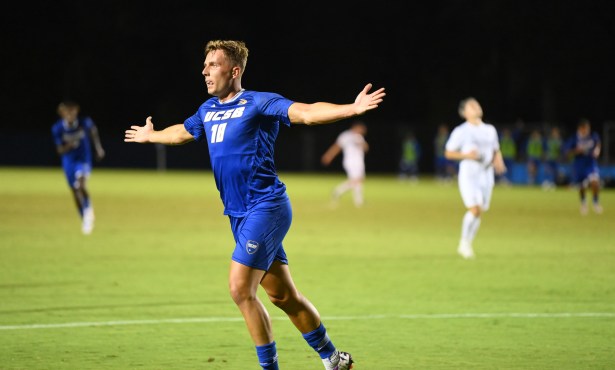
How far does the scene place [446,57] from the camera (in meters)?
64.9

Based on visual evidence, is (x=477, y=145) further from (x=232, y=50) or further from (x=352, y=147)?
(x=352, y=147)

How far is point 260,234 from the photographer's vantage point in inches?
287

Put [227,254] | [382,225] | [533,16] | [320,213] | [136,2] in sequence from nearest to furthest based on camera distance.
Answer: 1. [227,254]
2. [382,225]
3. [320,213]
4. [533,16]
5. [136,2]

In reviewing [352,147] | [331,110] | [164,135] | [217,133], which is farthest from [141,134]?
[352,147]

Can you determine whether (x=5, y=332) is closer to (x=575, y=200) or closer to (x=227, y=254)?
(x=227, y=254)

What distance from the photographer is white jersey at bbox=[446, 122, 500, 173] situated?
16672 millimetres

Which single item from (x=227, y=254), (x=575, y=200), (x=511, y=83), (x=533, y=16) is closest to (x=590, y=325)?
(x=227, y=254)

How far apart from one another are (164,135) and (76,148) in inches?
515

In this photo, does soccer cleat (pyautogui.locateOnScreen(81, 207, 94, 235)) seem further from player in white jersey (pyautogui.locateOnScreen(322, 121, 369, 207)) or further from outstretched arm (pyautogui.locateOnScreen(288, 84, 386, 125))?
outstretched arm (pyautogui.locateOnScreen(288, 84, 386, 125))

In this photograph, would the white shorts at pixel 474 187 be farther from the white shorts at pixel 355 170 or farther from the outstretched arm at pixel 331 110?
the white shorts at pixel 355 170

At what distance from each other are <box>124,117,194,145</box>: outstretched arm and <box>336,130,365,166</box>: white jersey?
862 inches

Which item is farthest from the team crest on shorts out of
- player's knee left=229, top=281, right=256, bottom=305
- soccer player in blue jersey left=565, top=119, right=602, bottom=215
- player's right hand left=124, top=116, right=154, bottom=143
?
soccer player in blue jersey left=565, top=119, right=602, bottom=215

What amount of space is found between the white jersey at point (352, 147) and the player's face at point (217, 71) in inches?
909

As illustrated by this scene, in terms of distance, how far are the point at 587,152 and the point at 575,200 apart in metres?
6.33
